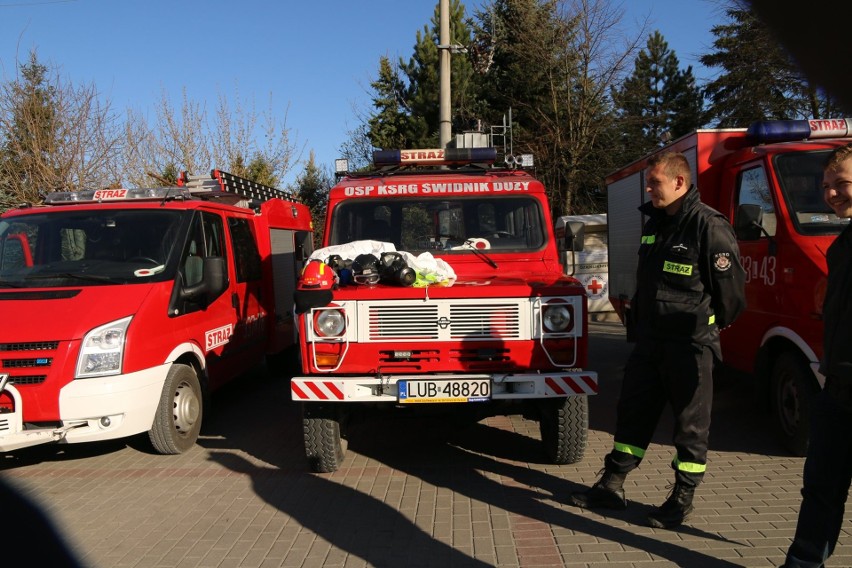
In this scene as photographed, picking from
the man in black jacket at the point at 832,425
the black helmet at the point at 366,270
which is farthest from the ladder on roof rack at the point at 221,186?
the man in black jacket at the point at 832,425

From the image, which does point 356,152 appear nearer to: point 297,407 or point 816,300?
point 297,407

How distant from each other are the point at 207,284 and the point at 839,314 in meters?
4.91

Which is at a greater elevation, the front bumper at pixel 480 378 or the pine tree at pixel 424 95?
the pine tree at pixel 424 95

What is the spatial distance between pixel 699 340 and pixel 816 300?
4.80 feet

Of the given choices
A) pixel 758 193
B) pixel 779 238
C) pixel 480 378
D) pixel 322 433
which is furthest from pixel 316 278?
pixel 758 193

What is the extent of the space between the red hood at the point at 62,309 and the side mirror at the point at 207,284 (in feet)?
1.58

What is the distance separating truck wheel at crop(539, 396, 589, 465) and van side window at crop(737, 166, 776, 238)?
2.08m

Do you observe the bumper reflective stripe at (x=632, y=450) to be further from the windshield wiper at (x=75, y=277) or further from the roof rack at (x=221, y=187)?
the roof rack at (x=221, y=187)

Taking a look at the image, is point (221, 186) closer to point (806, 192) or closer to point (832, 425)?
point (806, 192)

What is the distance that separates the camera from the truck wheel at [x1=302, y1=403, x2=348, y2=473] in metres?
4.90

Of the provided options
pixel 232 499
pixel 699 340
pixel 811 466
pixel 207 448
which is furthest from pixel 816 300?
pixel 207 448

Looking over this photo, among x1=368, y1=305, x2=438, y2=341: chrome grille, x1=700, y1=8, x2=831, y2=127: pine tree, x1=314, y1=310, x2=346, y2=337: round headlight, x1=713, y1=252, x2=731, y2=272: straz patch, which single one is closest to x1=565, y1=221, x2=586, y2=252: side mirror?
x1=368, y1=305, x2=438, y2=341: chrome grille

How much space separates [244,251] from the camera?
7.51 meters

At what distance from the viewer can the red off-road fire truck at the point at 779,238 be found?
4887 mm
